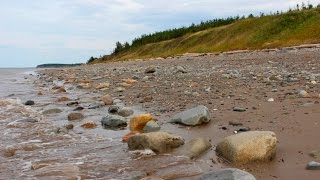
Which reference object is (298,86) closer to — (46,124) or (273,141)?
(273,141)

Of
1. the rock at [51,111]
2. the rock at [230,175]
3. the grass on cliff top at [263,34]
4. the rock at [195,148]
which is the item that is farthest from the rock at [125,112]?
the grass on cliff top at [263,34]

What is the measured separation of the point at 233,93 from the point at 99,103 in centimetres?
343

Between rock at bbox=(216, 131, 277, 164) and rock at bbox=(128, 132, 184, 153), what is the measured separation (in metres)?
0.98

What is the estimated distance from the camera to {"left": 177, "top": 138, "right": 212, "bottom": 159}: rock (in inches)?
205

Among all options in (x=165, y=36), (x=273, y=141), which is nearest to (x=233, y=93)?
(x=273, y=141)

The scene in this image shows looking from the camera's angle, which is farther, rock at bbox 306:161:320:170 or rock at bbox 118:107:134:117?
rock at bbox 118:107:134:117

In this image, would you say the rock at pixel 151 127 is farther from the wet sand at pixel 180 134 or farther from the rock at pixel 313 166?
the rock at pixel 313 166

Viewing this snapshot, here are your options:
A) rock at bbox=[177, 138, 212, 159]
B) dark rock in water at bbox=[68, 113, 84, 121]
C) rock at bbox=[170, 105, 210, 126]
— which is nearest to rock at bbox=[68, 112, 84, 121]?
dark rock in water at bbox=[68, 113, 84, 121]

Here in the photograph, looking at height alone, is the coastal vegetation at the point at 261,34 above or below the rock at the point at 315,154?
above

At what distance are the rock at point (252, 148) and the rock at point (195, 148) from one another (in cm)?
48

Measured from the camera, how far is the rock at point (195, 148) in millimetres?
5207

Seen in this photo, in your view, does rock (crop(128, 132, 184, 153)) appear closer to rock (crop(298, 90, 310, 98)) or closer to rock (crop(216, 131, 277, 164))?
rock (crop(216, 131, 277, 164))

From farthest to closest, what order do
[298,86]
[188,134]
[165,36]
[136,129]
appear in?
[165,36]
[298,86]
[136,129]
[188,134]

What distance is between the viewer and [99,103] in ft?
34.8
